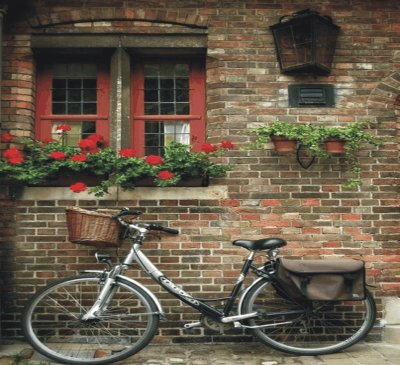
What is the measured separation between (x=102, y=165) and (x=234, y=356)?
216cm

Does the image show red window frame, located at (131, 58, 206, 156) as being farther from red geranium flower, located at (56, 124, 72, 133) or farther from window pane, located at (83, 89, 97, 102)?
red geranium flower, located at (56, 124, 72, 133)

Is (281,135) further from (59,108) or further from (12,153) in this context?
(12,153)

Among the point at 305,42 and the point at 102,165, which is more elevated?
the point at 305,42

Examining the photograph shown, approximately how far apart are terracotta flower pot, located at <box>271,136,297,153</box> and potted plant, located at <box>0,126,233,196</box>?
0.46m

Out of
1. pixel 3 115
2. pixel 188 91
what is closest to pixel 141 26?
pixel 188 91

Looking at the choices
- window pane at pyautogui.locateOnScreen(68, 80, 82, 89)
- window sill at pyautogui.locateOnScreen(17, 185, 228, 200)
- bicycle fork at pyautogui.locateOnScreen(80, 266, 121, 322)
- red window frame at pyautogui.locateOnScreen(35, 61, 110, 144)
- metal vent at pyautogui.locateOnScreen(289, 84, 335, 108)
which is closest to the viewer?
bicycle fork at pyautogui.locateOnScreen(80, 266, 121, 322)

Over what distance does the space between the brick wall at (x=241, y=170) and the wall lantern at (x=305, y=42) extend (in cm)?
13

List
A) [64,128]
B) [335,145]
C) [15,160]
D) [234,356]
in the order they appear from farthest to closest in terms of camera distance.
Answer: [64,128], [335,145], [15,160], [234,356]

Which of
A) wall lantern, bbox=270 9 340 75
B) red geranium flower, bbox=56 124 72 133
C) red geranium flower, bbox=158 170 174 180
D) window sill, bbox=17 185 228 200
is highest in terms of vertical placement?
wall lantern, bbox=270 9 340 75

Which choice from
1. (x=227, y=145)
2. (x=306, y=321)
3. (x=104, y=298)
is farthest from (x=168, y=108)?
(x=306, y=321)

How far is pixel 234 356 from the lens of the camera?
15.1ft

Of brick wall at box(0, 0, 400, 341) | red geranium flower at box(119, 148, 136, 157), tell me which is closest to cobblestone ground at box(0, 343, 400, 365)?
brick wall at box(0, 0, 400, 341)

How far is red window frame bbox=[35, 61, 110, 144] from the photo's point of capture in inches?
218

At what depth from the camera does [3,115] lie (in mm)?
5273
